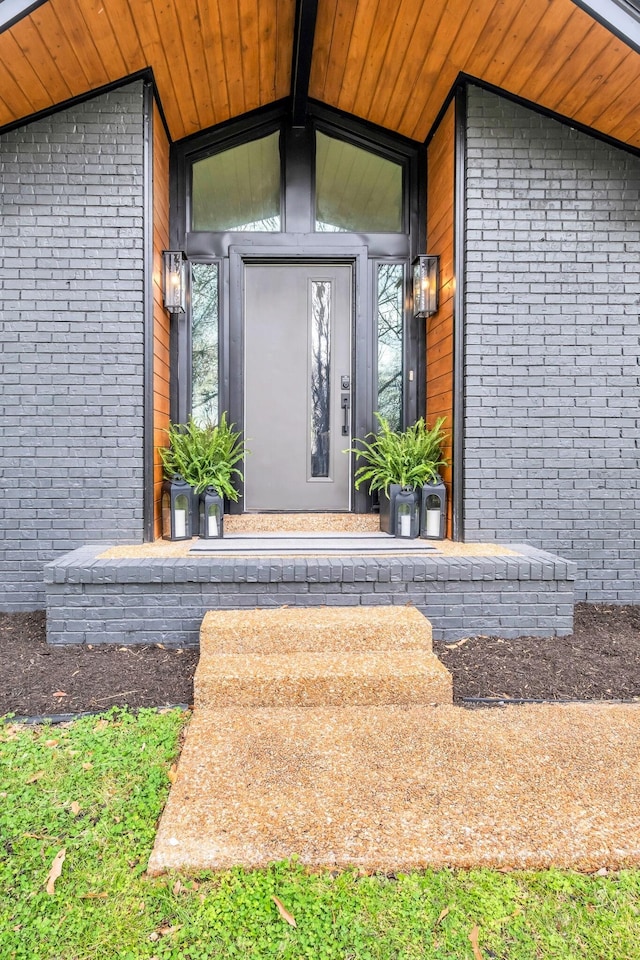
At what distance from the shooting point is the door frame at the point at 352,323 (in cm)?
396

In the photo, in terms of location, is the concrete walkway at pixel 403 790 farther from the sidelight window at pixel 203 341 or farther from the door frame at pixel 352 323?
the sidelight window at pixel 203 341

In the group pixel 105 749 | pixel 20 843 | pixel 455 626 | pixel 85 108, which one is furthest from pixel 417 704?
pixel 85 108

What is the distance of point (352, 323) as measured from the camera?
4.04 m

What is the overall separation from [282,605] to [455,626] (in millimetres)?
951

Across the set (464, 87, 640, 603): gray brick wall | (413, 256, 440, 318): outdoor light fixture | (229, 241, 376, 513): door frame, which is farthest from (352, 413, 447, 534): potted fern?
(413, 256, 440, 318): outdoor light fixture

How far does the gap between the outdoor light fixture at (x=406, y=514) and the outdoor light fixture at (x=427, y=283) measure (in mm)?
1366

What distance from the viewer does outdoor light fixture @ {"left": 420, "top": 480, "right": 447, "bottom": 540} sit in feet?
11.5

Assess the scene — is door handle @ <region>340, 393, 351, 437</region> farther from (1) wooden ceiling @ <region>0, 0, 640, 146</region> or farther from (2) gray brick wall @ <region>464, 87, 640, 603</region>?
(1) wooden ceiling @ <region>0, 0, 640, 146</region>

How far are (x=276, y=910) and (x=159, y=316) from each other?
3.36 m

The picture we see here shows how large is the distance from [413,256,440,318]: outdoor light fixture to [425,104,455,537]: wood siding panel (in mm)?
56

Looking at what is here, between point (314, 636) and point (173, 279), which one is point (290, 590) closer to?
point (314, 636)

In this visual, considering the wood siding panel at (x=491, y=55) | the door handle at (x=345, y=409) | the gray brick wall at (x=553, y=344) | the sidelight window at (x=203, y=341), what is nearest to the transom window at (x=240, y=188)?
the sidelight window at (x=203, y=341)

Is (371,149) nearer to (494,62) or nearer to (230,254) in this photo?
(494,62)

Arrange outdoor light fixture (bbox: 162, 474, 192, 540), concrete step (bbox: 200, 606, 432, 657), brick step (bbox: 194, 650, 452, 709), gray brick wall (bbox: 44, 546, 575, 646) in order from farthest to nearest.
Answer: outdoor light fixture (bbox: 162, 474, 192, 540), gray brick wall (bbox: 44, 546, 575, 646), concrete step (bbox: 200, 606, 432, 657), brick step (bbox: 194, 650, 452, 709)
